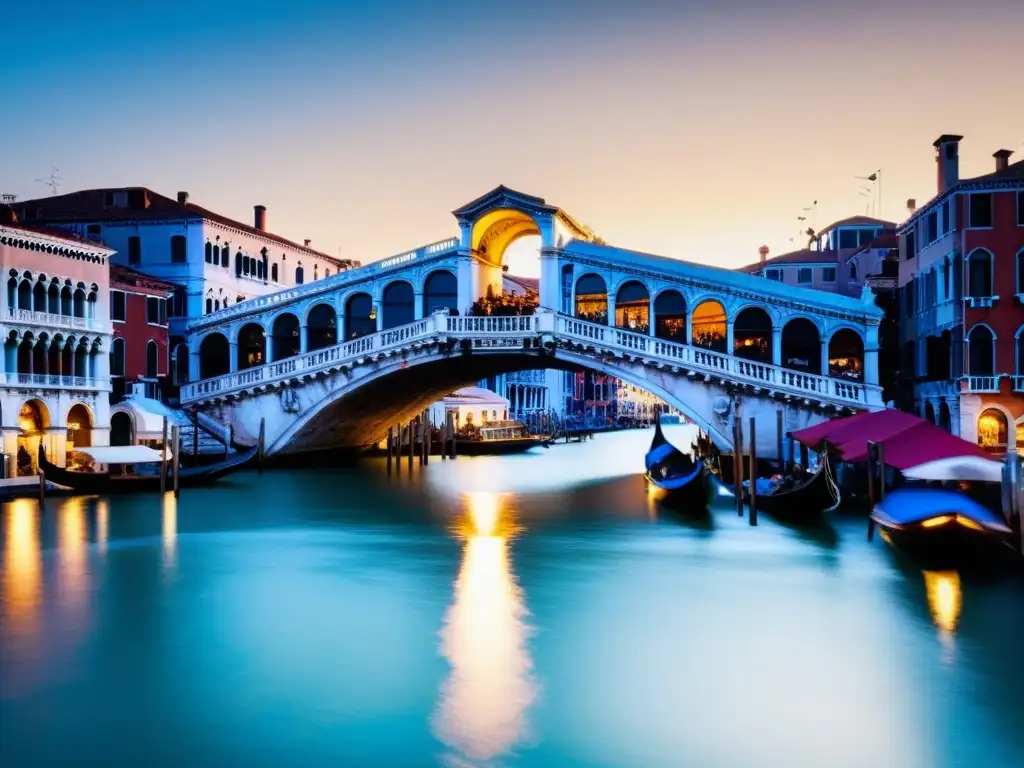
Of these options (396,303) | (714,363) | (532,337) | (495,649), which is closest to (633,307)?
(532,337)

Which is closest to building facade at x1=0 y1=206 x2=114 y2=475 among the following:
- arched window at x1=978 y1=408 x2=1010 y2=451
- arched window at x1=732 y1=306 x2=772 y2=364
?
arched window at x1=732 y1=306 x2=772 y2=364

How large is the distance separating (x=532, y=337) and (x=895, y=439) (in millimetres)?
7849

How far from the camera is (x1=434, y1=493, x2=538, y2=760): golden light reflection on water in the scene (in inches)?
227

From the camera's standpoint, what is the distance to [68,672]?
685 cm

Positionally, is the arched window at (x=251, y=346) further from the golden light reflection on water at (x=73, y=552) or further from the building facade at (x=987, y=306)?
the building facade at (x=987, y=306)

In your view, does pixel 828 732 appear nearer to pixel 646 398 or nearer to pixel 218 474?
pixel 218 474

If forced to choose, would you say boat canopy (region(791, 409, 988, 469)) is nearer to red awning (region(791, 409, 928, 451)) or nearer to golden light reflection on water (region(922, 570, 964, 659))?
red awning (region(791, 409, 928, 451))

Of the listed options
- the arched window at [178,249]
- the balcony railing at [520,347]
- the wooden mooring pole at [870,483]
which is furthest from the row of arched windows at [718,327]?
the arched window at [178,249]

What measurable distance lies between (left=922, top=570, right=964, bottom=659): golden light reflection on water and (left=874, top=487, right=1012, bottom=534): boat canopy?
0.53 metres

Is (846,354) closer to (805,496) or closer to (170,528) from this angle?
(805,496)

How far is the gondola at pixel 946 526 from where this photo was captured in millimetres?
10258

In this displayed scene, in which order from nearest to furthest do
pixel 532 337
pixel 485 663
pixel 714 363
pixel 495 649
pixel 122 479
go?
1. pixel 485 663
2. pixel 495 649
3. pixel 122 479
4. pixel 714 363
5. pixel 532 337

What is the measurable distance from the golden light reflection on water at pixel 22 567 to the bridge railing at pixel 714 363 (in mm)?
8945

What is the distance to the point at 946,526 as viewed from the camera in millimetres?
10391
